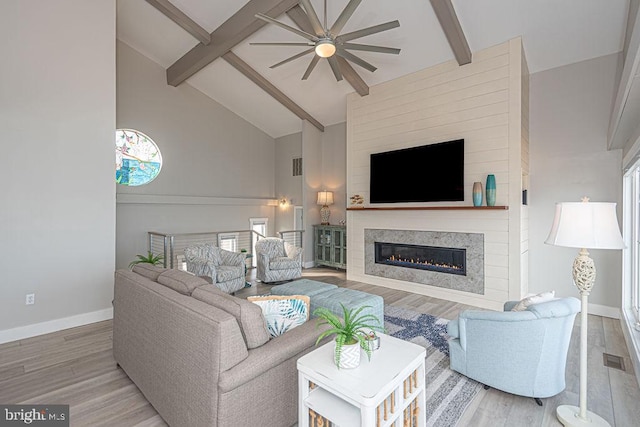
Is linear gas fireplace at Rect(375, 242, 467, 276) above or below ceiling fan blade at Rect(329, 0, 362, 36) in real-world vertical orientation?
below

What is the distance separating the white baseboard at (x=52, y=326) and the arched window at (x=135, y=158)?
284 cm

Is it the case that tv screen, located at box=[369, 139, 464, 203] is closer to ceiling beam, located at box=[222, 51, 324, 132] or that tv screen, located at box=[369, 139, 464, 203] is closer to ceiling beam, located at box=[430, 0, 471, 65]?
ceiling beam, located at box=[430, 0, 471, 65]

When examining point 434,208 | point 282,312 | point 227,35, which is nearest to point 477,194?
point 434,208

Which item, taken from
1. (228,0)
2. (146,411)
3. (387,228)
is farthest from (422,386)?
(228,0)

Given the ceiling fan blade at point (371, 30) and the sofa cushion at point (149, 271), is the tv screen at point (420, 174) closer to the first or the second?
the ceiling fan blade at point (371, 30)

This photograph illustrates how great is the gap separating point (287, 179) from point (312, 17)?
4933 millimetres

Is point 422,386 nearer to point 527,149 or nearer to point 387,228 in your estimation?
point 387,228

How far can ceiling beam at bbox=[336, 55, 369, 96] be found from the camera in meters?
5.02

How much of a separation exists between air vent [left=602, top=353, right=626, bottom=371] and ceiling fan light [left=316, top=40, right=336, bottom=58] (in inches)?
166

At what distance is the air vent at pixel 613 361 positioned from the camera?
2.69 meters

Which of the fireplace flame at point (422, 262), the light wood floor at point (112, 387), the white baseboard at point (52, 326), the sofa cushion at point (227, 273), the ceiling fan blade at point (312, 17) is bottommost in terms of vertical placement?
the light wood floor at point (112, 387)

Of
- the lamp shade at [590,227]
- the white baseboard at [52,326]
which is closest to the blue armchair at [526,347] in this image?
the lamp shade at [590,227]

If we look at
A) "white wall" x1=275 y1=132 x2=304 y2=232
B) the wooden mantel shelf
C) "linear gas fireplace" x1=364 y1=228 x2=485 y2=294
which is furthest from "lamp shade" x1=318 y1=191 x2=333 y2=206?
"linear gas fireplace" x1=364 y1=228 x2=485 y2=294

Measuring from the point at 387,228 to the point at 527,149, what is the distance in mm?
2418
